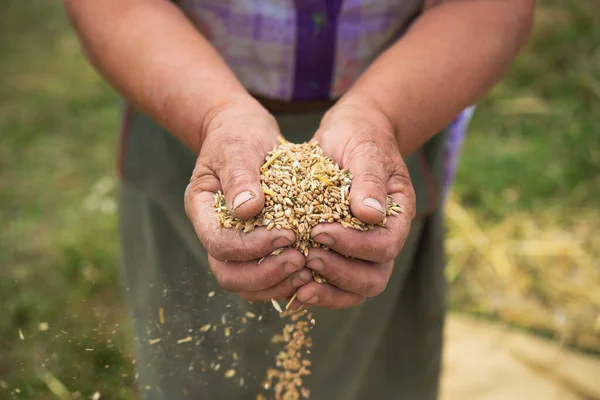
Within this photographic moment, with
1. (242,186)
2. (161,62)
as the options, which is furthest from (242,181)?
(161,62)

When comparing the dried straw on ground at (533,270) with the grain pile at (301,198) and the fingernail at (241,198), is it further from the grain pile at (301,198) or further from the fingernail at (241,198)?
the fingernail at (241,198)

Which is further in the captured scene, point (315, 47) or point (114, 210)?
point (114, 210)

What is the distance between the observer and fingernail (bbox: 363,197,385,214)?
0.91 m

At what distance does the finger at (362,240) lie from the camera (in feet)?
3.05

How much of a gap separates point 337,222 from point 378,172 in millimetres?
95

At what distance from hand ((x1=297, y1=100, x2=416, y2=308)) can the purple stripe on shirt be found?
236mm

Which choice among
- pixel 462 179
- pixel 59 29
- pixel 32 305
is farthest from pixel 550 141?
pixel 59 29

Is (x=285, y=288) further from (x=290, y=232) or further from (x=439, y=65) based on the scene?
(x=439, y=65)

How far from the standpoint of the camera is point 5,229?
2.73 metres

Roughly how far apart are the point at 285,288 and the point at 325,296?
0.20ft

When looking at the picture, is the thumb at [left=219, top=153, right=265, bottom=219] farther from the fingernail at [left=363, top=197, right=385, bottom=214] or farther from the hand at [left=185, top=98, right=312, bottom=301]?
the fingernail at [left=363, top=197, right=385, bottom=214]

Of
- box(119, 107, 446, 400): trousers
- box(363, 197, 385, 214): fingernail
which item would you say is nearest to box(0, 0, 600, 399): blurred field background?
box(119, 107, 446, 400): trousers

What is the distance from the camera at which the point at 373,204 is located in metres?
0.91

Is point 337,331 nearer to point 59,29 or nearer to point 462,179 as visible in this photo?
point 462,179
